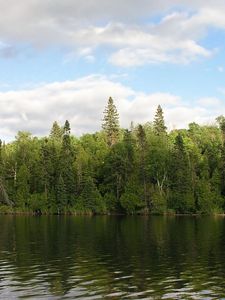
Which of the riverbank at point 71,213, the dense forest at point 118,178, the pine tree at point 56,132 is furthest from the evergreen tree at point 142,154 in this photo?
the pine tree at point 56,132

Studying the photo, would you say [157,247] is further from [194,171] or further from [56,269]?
[194,171]

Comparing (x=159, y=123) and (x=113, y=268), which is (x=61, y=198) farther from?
(x=113, y=268)

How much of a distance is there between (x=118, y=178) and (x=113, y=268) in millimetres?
109641

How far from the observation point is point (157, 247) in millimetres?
51625

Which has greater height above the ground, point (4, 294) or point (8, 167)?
point (8, 167)

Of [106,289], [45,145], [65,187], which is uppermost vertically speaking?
[45,145]

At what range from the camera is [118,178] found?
5792 inches

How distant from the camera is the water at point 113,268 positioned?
28828 millimetres

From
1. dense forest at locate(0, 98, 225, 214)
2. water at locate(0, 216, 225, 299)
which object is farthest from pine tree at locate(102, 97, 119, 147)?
water at locate(0, 216, 225, 299)

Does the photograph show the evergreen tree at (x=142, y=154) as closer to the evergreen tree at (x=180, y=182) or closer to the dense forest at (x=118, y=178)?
the dense forest at (x=118, y=178)

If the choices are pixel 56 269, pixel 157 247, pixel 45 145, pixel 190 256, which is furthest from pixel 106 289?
pixel 45 145

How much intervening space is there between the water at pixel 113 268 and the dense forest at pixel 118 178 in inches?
2910

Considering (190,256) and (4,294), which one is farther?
(190,256)

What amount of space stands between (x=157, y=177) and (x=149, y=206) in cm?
1200
